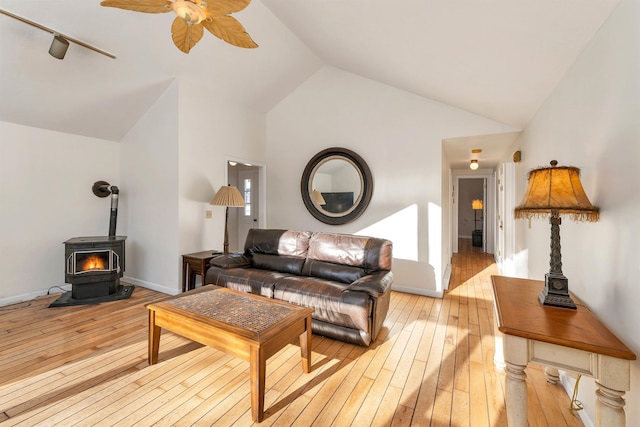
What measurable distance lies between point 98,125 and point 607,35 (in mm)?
5389

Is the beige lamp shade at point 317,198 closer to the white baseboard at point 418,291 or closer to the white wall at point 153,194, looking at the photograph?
the white baseboard at point 418,291

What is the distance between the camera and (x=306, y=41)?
3.91m

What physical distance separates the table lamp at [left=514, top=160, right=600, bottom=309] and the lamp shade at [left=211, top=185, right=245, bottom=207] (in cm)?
339

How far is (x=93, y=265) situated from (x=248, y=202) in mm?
3069

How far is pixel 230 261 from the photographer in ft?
11.3

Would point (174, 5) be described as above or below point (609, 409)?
above

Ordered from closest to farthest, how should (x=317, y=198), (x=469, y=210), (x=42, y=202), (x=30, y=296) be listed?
1. (x=30, y=296)
2. (x=42, y=202)
3. (x=317, y=198)
4. (x=469, y=210)

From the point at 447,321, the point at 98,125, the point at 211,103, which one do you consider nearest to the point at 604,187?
the point at 447,321

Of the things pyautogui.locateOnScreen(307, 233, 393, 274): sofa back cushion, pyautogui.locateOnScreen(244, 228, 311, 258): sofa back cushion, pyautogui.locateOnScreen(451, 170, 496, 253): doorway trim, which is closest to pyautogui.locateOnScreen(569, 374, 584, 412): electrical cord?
pyautogui.locateOnScreen(307, 233, 393, 274): sofa back cushion

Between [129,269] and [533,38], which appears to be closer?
[533,38]

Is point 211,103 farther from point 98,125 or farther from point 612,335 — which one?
point 612,335

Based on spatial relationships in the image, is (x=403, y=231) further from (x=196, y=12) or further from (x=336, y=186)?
(x=196, y=12)

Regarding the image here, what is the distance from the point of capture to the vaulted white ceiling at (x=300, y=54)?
1783 millimetres

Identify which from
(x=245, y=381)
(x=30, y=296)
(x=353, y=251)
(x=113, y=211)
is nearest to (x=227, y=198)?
(x=113, y=211)
